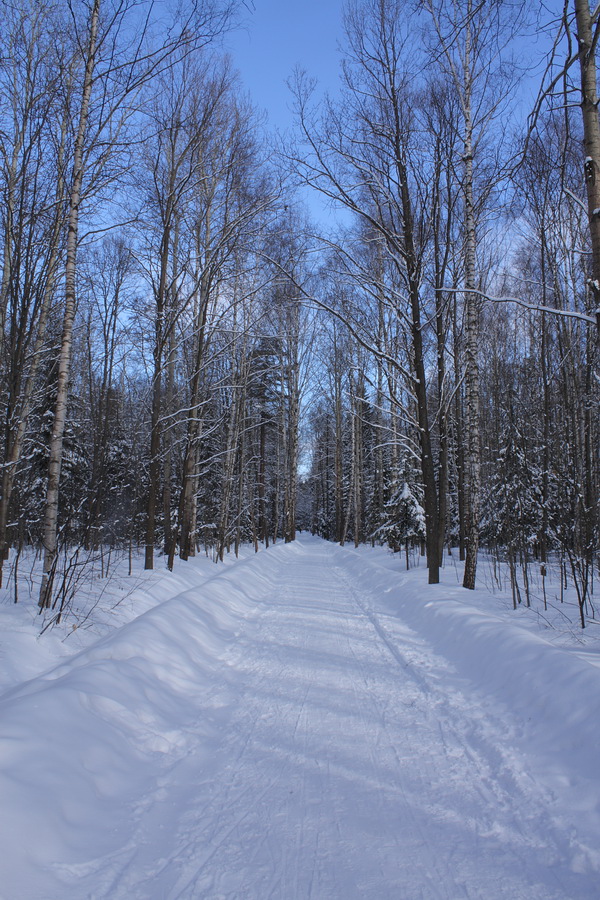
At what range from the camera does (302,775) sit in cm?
276

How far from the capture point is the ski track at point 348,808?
1.95m

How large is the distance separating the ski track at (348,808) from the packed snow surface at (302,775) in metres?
0.01

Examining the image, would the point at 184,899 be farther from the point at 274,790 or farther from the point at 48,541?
the point at 48,541

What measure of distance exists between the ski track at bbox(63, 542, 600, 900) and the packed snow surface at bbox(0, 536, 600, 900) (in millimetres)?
10

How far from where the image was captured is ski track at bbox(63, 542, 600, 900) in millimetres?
1946

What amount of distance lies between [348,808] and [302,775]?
415 mm

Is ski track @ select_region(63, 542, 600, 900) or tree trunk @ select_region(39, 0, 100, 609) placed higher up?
tree trunk @ select_region(39, 0, 100, 609)

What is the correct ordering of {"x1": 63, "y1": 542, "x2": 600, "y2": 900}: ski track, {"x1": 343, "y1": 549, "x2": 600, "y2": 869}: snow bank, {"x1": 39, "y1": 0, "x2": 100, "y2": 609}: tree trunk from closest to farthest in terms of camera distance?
{"x1": 63, "y1": 542, "x2": 600, "y2": 900}: ski track
{"x1": 343, "y1": 549, "x2": 600, "y2": 869}: snow bank
{"x1": 39, "y1": 0, "x2": 100, "y2": 609}: tree trunk

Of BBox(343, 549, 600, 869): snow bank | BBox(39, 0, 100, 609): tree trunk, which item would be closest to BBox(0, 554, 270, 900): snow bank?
BBox(39, 0, 100, 609): tree trunk

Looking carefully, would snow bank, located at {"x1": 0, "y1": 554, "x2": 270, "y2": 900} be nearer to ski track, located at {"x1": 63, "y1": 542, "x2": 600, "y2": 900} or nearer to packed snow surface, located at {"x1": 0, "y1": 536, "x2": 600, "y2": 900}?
packed snow surface, located at {"x1": 0, "y1": 536, "x2": 600, "y2": 900}

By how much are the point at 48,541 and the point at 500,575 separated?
10352mm

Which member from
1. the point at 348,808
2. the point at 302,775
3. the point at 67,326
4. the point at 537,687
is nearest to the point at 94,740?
the point at 302,775

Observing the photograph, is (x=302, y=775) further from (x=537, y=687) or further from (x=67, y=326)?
(x=67, y=326)

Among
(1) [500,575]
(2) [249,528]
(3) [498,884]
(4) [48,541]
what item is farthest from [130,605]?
(2) [249,528]
